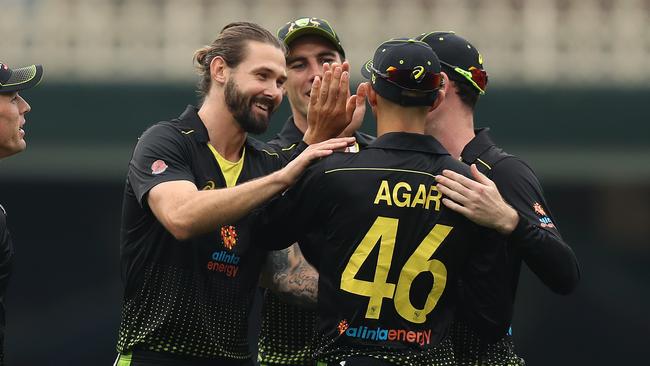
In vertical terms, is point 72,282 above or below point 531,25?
below

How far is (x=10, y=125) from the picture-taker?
6441 millimetres

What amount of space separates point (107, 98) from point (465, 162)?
9890mm

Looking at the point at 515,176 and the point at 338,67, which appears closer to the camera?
the point at 338,67

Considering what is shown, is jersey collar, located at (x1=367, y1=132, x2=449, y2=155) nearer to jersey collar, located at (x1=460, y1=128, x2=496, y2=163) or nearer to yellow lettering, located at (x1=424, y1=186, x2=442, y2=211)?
yellow lettering, located at (x1=424, y1=186, x2=442, y2=211)

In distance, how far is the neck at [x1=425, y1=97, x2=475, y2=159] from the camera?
21.0 feet

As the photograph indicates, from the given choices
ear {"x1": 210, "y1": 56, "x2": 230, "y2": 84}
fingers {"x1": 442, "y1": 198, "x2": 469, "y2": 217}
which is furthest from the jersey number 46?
ear {"x1": 210, "y1": 56, "x2": 230, "y2": 84}

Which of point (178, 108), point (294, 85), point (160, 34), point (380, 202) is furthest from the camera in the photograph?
point (160, 34)

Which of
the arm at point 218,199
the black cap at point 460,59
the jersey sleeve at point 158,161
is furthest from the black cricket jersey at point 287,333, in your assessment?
the arm at point 218,199

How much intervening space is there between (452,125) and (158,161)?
1523 mm

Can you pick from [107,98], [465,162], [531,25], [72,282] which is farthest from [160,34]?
[465,162]

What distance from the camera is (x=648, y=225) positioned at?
717 inches

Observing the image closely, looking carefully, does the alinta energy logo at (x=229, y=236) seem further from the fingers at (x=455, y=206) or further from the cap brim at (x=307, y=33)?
the cap brim at (x=307, y=33)

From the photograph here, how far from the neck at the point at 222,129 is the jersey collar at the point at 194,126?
0.04m

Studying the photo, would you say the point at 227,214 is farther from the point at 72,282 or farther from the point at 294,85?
the point at 72,282
